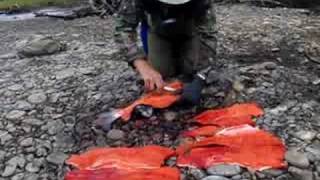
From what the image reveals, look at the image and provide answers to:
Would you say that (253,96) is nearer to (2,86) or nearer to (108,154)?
(108,154)

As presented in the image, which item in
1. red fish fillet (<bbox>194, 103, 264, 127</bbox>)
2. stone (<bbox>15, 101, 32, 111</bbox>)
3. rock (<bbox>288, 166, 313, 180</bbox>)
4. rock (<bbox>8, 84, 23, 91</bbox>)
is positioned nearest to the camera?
rock (<bbox>288, 166, 313, 180</bbox>)

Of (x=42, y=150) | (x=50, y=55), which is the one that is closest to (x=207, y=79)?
(x=42, y=150)

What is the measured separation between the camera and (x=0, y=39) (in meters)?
10.4

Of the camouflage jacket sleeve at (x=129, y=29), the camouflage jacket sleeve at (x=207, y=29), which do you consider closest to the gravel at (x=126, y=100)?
the camouflage jacket sleeve at (x=207, y=29)

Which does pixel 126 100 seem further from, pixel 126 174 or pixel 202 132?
pixel 126 174

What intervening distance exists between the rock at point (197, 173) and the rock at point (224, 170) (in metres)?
0.05

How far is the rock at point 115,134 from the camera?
4.58 metres

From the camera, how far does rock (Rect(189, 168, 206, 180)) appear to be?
3891 mm

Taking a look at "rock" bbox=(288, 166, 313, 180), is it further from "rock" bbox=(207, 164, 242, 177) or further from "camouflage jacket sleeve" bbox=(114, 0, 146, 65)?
"camouflage jacket sleeve" bbox=(114, 0, 146, 65)

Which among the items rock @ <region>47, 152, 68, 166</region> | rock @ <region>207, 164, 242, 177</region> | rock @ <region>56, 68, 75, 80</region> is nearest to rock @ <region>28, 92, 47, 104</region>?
rock @ <region>56, 68, 75, 80</region>

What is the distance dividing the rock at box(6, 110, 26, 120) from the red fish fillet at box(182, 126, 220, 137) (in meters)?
1.54

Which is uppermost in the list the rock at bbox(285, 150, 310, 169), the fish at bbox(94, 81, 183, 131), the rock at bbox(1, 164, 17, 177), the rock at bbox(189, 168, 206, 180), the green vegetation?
the fish at bbox(94, 81, 183, 131)

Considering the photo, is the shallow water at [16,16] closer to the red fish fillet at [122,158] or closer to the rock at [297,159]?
the red fish fillet at [122,158]

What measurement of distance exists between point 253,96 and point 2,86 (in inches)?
108
